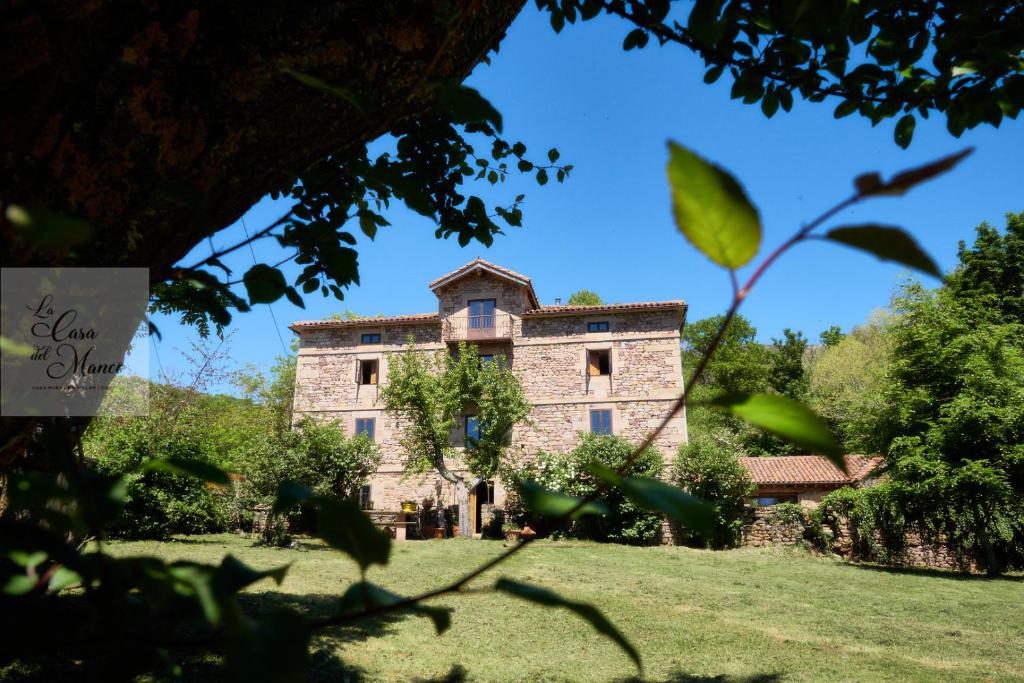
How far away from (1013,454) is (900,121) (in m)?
13.2

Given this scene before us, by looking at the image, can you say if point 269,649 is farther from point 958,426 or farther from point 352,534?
point 958,426

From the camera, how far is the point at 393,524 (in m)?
16.8

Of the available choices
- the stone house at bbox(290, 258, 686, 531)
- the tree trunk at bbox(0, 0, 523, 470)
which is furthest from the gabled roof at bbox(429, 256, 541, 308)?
the tree trunk at bbox(0, 0, 523, 470)

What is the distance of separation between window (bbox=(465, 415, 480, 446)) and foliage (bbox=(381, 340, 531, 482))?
2.8 inches

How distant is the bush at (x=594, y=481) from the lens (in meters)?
15.9

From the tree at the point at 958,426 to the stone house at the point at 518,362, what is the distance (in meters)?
6.19

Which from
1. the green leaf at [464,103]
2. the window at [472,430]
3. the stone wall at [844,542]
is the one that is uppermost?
the window at [472,430]

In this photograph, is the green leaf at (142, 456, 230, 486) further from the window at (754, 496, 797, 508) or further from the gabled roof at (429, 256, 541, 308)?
the window at (754, 496, 797, 508)

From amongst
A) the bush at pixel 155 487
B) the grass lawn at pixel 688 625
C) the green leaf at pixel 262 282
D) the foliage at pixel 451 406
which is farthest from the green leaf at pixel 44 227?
the foliage at pixel 451 406

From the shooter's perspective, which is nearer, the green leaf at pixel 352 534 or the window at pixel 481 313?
the green leaf at pixel 352 534

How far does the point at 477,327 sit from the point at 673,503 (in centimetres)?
1987

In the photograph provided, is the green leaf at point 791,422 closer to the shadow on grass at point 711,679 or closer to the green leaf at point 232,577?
the green leaf at point 232,577

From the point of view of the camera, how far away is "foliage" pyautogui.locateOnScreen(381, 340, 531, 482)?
1820 centimetres

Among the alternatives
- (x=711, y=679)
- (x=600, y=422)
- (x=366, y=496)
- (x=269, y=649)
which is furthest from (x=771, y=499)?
(x=269, y=649)
